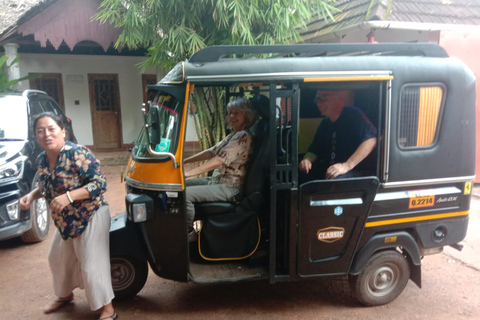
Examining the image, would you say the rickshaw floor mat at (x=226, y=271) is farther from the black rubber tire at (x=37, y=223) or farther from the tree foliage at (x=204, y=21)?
the tree foliage at (x=204, y=21)

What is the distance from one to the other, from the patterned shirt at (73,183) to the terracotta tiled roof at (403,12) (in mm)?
5075

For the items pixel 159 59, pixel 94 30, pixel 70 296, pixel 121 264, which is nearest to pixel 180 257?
pixel 121 264

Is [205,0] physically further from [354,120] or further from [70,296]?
[70,296]

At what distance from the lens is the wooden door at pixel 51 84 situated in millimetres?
10398

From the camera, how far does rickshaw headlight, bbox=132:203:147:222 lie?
2.85 metres

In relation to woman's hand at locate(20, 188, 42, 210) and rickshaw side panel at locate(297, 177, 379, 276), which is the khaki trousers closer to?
rickshaw side panel at locate(297, 177, 379, 276)

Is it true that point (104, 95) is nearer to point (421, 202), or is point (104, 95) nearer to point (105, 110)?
point (105, 110)

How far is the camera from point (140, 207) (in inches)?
113

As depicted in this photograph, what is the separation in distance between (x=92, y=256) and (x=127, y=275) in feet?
1.63

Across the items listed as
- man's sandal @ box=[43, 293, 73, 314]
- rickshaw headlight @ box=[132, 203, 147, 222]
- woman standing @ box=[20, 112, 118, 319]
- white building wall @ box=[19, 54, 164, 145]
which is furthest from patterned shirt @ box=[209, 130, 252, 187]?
white building wall @ box=[19, 54, 164, 145]

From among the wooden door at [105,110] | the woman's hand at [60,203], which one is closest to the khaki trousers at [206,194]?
the woman's hand at [60,203]

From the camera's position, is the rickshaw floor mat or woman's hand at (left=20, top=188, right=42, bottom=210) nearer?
woman's hand at (left=20, top=188, right=42, bottom=210)

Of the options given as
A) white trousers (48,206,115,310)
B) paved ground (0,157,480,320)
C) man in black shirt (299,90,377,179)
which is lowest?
paved ground (0,157,480,320)

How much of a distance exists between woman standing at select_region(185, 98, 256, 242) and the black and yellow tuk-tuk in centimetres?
9
